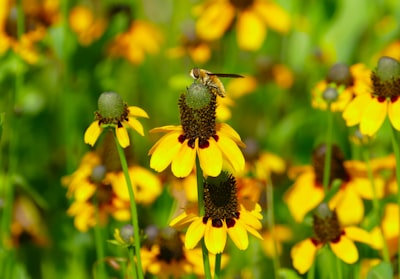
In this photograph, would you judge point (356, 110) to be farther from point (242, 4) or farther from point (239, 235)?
point (242, 4)

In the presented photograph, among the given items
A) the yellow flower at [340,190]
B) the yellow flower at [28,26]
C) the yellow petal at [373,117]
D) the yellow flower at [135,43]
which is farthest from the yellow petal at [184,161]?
the yellow flower at [135,43]

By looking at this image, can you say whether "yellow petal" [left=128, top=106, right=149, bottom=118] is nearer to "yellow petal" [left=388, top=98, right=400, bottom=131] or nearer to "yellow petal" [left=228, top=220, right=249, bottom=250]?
"yellow petal" [left=228, top=220, right=249, bottom=250]

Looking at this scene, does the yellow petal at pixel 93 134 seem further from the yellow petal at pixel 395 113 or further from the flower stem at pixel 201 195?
the yellow petal at pixel 395 113

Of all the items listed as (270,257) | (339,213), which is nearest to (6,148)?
(270,257)

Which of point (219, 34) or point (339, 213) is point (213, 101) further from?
point (219, 34)

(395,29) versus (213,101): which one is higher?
(395,29)

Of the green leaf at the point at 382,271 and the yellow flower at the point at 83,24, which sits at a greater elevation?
the yellow flower at the point at 83,24
